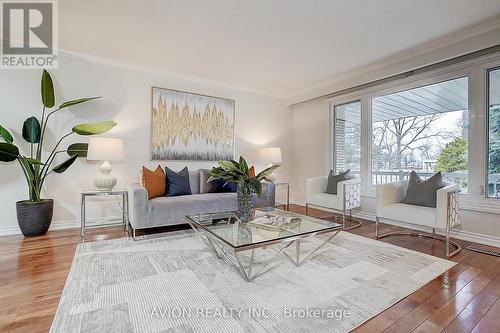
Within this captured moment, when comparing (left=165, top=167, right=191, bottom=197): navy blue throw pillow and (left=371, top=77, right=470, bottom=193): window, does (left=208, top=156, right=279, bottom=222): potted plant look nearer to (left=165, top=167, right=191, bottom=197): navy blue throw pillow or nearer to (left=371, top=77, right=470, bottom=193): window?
(left=165, top=167, right=191, bottom=197): navy blue throw pillow

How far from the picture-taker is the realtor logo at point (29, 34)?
7.93 ft

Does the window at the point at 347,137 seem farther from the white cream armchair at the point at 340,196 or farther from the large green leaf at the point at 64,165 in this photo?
the large green leaf at the point at 64,165

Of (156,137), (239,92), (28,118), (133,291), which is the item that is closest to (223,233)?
(133,291)

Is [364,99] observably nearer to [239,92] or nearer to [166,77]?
[239,92]

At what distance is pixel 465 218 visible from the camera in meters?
2.95

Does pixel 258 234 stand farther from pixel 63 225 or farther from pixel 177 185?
pixel 63 225

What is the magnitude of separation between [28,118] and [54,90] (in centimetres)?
50

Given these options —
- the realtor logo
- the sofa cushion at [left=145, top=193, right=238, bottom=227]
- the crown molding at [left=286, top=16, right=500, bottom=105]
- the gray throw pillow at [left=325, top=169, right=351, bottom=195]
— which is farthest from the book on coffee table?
the realtor logo

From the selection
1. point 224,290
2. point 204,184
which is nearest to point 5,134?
point 204,184

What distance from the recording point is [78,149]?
3186 mm

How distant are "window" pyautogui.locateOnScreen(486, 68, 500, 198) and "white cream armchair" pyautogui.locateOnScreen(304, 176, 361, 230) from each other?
143 centimetres

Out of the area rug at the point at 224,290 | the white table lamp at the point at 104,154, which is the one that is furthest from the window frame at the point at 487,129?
the white table lamp at the point at 104,154

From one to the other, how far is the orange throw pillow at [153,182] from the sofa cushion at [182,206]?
18 cm

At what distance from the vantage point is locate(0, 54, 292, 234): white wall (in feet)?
9.84
